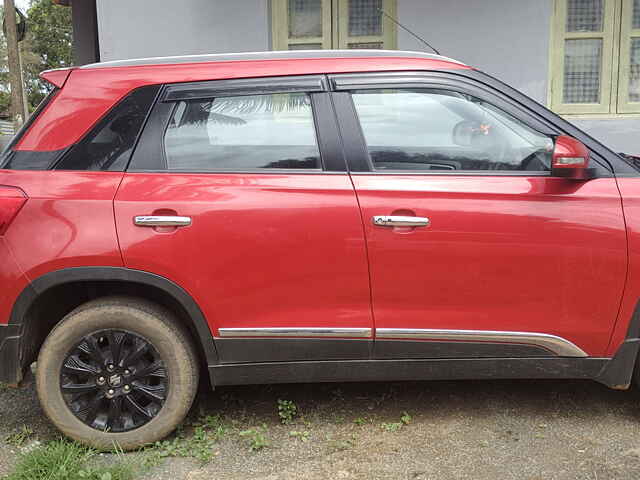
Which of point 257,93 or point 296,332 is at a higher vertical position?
point 257,93

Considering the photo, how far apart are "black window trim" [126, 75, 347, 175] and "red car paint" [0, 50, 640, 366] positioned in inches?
2.5

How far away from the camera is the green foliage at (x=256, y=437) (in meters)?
3.05

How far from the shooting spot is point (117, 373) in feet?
9.72

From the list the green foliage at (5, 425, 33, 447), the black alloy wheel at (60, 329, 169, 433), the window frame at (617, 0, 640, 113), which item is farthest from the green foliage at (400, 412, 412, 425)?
the window frame at (617, 0, 640, 113)

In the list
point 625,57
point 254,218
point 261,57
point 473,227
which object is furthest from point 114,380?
point 625,57

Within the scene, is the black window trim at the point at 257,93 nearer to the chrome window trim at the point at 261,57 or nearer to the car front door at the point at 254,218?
the car front door at the point at 254,218

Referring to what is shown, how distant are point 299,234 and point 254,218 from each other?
0.71ft

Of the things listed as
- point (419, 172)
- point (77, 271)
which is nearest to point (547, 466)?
point (419, 172)

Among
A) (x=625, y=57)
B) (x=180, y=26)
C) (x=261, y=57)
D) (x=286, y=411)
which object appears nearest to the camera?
(x=261, y=57)

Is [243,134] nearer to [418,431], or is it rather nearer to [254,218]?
[254,218]

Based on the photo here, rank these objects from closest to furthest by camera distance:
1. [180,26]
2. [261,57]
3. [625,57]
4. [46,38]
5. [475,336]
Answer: [475,336] < [261,57] < [625,57] < [180,26] < [46,38]

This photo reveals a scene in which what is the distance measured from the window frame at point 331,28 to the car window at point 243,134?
15.1 feet

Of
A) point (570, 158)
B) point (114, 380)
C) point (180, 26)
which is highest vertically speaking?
point (180, 26)

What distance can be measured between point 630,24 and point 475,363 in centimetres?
559
